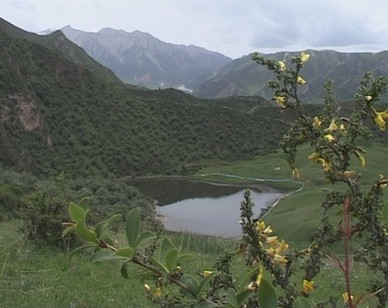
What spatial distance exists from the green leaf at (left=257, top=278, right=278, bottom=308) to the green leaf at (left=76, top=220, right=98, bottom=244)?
1.25 feet

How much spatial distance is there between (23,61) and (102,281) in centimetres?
5722

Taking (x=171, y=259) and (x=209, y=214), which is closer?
(x=171, y=259)

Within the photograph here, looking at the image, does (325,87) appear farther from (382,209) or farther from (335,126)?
(382,209)

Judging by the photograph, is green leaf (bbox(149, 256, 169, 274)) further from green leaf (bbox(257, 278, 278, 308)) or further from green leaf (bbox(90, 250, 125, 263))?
green leaf (bbox(257, 278, 278, 308))

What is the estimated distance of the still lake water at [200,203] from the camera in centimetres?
3119

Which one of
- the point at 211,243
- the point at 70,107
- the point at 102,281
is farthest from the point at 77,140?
the point at 102,281

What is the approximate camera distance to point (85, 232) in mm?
1170

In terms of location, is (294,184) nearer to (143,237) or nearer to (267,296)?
(143,237)

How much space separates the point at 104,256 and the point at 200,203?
3965 centimetres

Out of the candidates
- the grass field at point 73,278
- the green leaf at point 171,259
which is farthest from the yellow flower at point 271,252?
the grass field at point 73,278

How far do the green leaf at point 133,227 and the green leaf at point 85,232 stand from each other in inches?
3.1

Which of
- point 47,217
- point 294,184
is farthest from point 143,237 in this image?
point 294,184

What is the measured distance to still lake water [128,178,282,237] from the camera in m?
31.2

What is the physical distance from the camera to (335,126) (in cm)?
123
